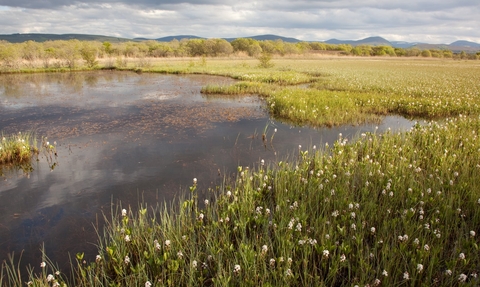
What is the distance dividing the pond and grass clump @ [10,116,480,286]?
2.94 feet

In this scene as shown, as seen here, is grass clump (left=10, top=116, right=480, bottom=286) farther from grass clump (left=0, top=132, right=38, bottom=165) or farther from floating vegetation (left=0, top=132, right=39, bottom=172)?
grass clump (left=0, top=132, right=38, bottom=165)

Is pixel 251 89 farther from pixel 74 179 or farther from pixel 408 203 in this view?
pixel 408 203

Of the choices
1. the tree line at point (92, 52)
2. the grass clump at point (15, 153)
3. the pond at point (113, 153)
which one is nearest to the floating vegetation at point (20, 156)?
the grass clump at point (15, 153)

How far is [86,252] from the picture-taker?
530 centimetres

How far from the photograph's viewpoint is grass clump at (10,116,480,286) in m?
3.92

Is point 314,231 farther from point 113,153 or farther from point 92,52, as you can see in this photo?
point 92,52

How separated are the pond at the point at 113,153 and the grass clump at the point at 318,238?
35.3 inches

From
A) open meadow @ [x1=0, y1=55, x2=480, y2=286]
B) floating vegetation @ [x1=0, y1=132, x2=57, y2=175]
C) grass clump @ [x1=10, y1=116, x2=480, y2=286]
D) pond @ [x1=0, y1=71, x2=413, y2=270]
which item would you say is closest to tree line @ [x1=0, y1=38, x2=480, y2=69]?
pond @ [x1=0, y1=71, x2=413, y2=270]

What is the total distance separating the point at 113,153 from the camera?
10.4m

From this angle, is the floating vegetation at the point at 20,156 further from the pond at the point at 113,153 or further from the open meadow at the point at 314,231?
the open meadow at the point at 314,231

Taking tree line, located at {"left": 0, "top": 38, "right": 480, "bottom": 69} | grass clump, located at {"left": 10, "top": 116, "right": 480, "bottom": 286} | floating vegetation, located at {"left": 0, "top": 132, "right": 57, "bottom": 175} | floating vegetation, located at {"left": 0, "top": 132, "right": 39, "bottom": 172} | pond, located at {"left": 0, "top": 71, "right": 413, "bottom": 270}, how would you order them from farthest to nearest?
1. tree line, located at {"left": 0, "top": 38, "right": 480, "bottom": 69}
2. floating vegetation, located at {"left": 0, "top": 132, "right": 39, "bottom": 172}
3. floating vegetation, located at {"left": 0, "top": 132, "right": 57, "bottom": 175}
4. pond, located at {"left": 0, "top": 71, "right": 413, "bottom": 270}
5. grass clump, located at {"left": 10, "top": 116, "right": 480, "bottom": 286}

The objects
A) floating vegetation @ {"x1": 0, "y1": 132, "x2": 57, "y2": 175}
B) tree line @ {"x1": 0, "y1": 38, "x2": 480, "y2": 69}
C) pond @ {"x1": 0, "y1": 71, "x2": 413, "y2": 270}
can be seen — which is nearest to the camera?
pond @ {"x1": 0, "y1": 71, "x2": 413, "y2": 270}

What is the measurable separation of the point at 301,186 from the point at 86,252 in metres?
4.48

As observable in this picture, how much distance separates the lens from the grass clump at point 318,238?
3924 mm
